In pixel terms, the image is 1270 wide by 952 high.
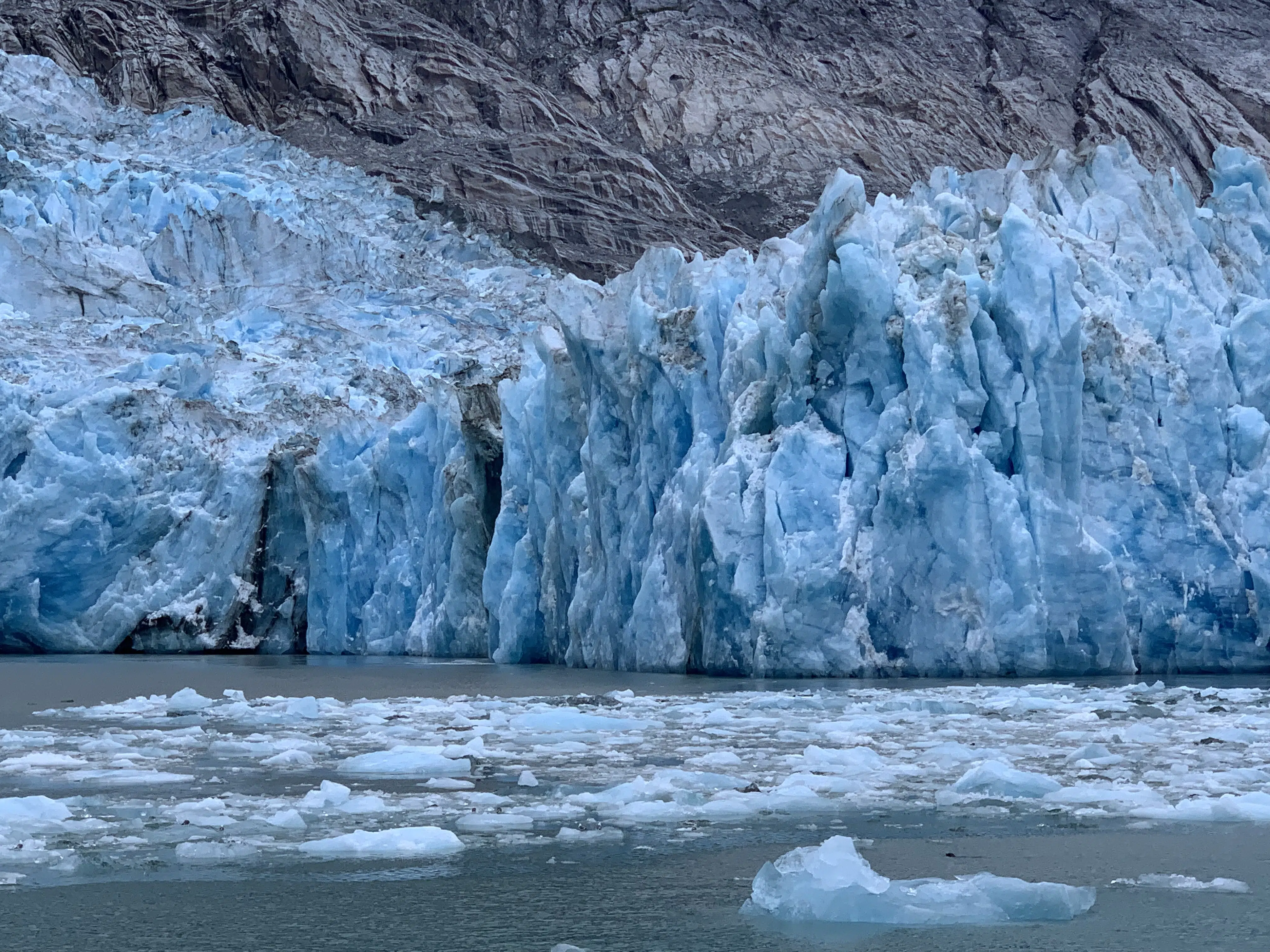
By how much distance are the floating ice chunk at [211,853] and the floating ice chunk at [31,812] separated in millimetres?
845

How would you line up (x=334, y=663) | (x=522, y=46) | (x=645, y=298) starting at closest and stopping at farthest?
(x=645, y=298) < (x=334, y=663) < (x=522, y=46)

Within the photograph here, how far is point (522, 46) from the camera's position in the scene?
208 ft

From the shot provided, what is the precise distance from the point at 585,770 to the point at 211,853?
2.69 meters

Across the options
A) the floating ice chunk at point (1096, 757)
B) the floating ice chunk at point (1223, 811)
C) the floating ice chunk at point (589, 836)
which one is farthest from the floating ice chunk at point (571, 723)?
the floating ice chunk at point (1223, 811)

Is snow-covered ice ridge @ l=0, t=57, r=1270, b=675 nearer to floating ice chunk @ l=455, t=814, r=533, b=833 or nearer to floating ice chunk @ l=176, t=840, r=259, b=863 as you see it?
floating ice chunk @ l=455, t=814, r=533, b=833

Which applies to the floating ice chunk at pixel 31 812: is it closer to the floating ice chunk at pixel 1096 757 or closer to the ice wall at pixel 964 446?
the floating ice chunk at pixel 1096 757

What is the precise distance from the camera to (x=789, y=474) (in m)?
15.7

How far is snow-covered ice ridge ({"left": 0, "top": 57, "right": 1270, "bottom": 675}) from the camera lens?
49.9 ft

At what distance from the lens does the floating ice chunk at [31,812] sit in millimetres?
5977

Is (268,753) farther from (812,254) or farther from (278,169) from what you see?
(278,169)

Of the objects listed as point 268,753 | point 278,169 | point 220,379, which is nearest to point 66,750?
point 268,753

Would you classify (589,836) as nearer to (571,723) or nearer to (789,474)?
(571,723)

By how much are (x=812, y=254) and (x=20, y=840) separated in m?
12.1

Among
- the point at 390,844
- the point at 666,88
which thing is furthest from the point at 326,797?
the point at 666,88
